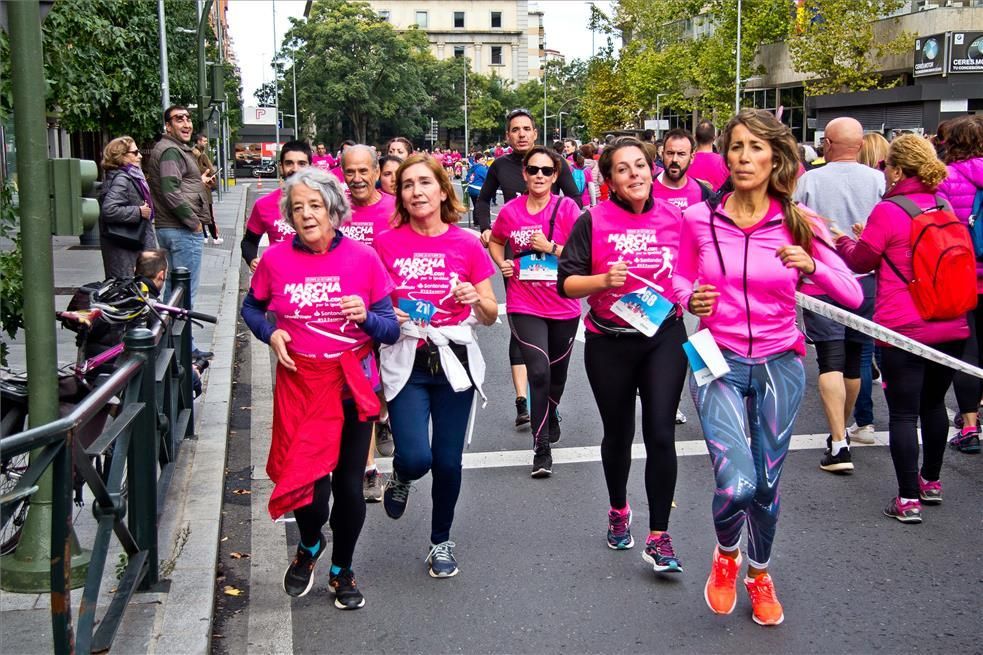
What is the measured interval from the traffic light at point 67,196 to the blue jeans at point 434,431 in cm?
147

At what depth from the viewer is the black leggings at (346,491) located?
4.64m

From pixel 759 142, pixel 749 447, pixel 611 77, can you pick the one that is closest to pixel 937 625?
pixel 749 447

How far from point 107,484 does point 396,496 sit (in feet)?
4.55

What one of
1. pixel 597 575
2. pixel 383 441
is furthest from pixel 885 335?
pixel 383 441

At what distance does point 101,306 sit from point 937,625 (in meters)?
4.16

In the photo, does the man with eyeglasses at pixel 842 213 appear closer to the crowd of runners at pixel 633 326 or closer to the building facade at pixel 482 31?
the crowd of runners at pixel 633 326

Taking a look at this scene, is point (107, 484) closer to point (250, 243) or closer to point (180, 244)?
point (250, 243)

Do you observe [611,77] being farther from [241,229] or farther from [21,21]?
[21,21]

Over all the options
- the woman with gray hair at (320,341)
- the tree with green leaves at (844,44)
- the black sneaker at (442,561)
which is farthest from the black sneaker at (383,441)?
the tree with green leaves at (844,44)

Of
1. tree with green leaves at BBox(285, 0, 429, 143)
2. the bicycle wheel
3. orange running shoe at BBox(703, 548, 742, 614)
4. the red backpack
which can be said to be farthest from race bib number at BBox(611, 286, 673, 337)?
tree with green leaves at BBox(285, 0, 429, 143)

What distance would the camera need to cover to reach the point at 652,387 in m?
5.01

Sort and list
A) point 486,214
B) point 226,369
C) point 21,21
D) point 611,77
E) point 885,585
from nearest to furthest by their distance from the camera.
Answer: point 21,21, point 885,585, point 486,214, point 226,369, point 611,77

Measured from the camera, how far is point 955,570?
5.09 m

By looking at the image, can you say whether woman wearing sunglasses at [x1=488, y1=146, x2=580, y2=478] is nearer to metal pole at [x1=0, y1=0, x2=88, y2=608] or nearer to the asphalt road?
the asphalt road
